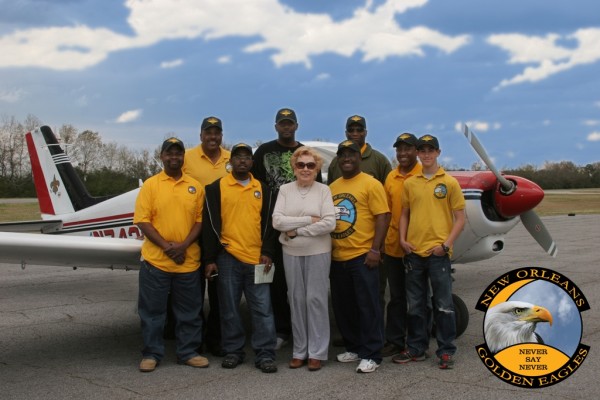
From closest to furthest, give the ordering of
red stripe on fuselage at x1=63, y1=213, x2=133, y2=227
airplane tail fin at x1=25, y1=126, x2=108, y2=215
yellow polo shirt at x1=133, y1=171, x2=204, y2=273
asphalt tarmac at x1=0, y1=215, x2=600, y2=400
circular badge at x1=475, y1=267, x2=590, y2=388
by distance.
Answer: asphalt tarmac at x1=0, y1=215, x2=600, y2=400 → circular badge at x1=475, y1=267, x2=590, y2=388 → yellow polo shirt at x1=133, y1=171, x2=204, y2=273 → red stripe on fuselage at x1=63, y1=213, x2=133, y2=227 → airplane tail fin at x1=25, y1=126, x2=108, y2=215

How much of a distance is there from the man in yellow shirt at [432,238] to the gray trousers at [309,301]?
1.97 feet

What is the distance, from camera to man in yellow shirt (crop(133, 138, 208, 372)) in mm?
4301

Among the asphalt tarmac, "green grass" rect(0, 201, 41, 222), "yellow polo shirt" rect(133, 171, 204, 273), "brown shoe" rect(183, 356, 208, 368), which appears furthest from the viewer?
"green grass" rect(0, 201, 41, 222)

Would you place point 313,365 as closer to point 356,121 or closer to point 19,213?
point 356,121

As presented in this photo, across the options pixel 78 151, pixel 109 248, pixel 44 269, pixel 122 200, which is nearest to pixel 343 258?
pixel 109 248

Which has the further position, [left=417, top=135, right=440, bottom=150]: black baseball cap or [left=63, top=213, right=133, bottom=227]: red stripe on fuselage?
[left=63, top=213, right=133, bottom=227]: red stripe on fuselage

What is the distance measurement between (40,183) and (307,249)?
666 cm

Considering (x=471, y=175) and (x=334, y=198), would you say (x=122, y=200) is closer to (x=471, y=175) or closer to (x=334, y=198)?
(x=334, y=198)

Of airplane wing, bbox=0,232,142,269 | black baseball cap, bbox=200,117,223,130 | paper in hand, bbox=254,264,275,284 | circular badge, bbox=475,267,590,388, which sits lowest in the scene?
circular badge, bbox=475,267,590,388

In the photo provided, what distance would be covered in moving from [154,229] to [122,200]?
2.67 meters

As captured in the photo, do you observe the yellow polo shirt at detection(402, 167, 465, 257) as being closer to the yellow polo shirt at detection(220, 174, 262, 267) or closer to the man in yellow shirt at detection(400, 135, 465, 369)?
the man in yellow shirt at detection(400, 135, 465, 369)

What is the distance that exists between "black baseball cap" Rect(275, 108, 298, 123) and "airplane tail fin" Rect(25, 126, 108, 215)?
4.87 m

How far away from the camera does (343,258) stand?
4281 millimetres

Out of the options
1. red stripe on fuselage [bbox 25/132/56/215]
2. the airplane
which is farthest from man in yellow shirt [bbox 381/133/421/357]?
red stripe on fuselage [bbox 25/132/56/215]
